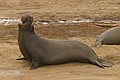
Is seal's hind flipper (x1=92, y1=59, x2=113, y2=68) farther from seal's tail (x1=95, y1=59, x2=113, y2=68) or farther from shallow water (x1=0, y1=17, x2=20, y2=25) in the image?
shallow water (x1=0, y1=17, x2=20, y2=25)

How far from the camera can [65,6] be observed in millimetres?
18141

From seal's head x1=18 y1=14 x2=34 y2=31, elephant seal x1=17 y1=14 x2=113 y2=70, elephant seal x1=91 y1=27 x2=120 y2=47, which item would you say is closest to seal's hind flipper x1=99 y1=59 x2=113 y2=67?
elephant seal x1=17 y1=14 x2=113 y2=70

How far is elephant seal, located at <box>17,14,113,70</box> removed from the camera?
786cm

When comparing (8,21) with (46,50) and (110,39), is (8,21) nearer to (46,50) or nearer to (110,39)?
(110,39)

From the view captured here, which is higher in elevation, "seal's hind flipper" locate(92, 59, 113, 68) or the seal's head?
the seal's head

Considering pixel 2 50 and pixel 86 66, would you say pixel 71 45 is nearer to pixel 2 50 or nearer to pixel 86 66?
pixel 86 66

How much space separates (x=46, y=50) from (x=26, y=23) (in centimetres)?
62

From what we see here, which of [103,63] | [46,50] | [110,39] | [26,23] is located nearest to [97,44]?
[110,39]

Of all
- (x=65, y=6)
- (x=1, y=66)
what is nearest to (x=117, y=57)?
A: (x=1, y=66)

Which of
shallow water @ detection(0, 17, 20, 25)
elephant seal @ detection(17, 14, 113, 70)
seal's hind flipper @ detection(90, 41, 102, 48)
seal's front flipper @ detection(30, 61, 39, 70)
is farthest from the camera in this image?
shallow water @ detection(0, 17, 20, 25)

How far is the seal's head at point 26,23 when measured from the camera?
7.84 metres

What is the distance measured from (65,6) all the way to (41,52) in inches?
410

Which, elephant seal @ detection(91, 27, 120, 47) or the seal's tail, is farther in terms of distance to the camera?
elephant seal @ detection(91, 27, 120, 47)

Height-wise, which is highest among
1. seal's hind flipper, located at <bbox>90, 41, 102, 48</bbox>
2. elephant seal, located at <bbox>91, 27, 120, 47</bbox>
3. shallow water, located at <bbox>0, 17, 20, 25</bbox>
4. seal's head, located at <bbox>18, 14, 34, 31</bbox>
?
seal's head, located at <bbox>18, 14, 34, 31</bbox>
